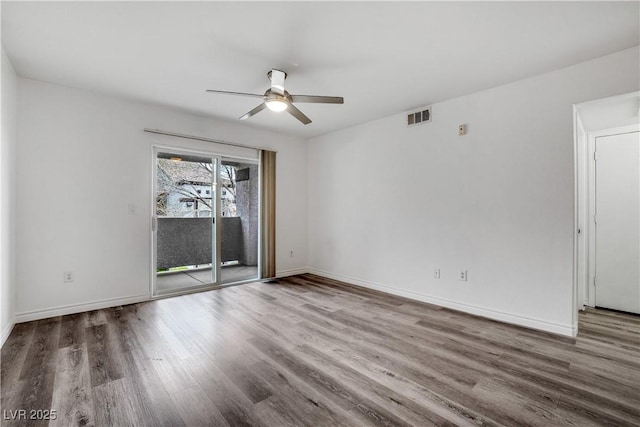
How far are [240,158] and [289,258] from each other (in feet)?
6.81

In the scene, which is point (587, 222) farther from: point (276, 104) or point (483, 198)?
point (276, 104)

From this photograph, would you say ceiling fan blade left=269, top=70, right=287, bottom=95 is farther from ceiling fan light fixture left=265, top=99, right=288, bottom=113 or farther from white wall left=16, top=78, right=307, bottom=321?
white wall left=16, top=78, right=307, bottom=321

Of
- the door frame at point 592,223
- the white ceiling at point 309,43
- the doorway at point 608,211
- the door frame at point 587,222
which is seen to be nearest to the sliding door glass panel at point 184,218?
the white ceiling at point 309,43

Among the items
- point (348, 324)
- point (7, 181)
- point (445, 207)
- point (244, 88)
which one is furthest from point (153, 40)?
point (445, 207)

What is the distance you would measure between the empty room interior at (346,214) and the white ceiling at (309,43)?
23 millimetres

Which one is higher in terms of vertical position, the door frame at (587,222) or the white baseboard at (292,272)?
the door frame at (587,222)

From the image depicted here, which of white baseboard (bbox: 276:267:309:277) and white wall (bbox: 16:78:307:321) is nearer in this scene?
white wall (bbox: 16:78:307:321)

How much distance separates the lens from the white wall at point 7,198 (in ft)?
8.16

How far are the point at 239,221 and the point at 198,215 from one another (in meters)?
0.94

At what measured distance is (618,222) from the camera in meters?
3.43

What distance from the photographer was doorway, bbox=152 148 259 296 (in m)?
4.11

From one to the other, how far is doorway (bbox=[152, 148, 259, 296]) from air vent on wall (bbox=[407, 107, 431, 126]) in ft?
9.04

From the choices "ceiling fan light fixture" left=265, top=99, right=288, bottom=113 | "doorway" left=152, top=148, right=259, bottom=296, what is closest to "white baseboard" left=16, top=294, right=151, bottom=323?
"doorway" left=152, top=148, right=259, bottom=296

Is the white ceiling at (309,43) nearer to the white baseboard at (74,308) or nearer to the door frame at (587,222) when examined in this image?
the door frame at (587,222)
